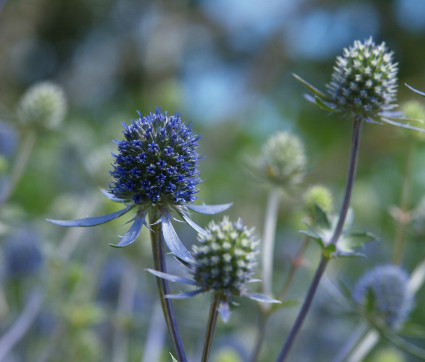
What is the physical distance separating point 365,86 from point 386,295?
677mm

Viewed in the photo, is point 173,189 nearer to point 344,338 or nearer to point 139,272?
point 139,272

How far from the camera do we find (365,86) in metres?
1.16

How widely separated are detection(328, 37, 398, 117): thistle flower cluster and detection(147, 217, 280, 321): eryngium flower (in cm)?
42

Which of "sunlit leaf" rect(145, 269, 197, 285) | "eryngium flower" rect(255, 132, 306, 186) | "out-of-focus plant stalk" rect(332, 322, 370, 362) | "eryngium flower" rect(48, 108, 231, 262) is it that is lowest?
"out-of-focus plant stalk" rect(332, 322, 370, 362)

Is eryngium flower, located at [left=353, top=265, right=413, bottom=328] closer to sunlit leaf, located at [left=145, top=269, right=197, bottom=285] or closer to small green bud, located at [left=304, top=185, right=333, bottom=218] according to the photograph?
small green bud, located at [left=304, top=185, right=333, bottom=218]

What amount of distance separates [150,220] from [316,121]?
488 cm

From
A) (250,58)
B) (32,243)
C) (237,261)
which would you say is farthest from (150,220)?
(250,58)

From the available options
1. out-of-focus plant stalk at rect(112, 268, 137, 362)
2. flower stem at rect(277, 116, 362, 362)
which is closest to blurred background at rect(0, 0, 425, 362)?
out-of-focus plant stalk at rect(112, 268, 137, 362)

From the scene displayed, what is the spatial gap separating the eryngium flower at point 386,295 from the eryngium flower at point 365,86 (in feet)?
1.72

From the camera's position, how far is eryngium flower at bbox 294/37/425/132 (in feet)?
3.76

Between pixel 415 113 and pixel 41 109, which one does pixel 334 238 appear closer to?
pixel 415 113

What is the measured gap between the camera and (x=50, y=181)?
3266mm

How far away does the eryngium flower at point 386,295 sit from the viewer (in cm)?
143

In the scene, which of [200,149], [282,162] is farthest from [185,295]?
[200,149]
